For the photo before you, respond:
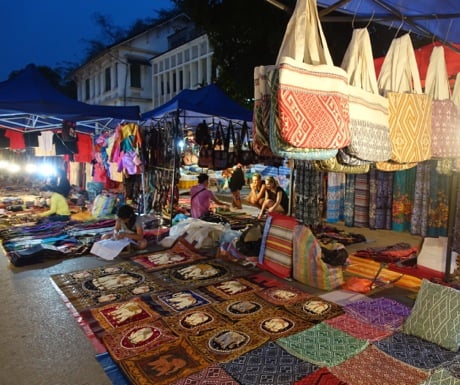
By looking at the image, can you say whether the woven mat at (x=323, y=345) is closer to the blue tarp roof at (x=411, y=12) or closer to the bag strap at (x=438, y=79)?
the bag strap at (x=438, y=79)

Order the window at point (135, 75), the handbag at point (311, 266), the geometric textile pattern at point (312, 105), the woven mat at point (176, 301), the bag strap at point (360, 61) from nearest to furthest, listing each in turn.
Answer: the geometric textile pattern at point (312, 105), the bag strap at point (360, 61), the woven mat at point (176, 301), the handbag at point (311, 266), the window at point (135, 75)

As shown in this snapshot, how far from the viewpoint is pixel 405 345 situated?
9.68 ft

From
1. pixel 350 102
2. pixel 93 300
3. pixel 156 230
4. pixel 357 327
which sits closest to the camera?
pixel 350 102

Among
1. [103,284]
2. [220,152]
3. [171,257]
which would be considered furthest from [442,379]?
[220,152]

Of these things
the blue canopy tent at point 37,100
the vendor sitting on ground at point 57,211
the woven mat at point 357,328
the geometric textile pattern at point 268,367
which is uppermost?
the blue canopy tent at point 37,100

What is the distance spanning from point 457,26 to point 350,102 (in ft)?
6.78

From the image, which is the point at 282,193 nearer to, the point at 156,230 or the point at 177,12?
the point at 156,230

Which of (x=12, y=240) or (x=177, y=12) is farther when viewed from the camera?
(x=177, y=12)

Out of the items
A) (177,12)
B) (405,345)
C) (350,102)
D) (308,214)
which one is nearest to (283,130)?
(350,102)

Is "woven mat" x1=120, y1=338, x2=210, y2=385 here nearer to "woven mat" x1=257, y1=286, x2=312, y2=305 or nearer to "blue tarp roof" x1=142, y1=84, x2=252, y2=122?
"woven mat" x1=257, y1=286, x2=312, y2=305

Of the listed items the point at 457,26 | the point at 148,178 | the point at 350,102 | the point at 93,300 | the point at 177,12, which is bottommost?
the point at 93,300

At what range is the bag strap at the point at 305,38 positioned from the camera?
169 cm

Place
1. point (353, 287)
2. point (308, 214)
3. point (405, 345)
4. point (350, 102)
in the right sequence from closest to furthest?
point (350, 102), point (405, 345), point (353, 287), point (308, 214)

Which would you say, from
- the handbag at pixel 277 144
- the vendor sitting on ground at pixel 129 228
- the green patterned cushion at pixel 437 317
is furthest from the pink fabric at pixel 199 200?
the handbag at pixel 277 144
